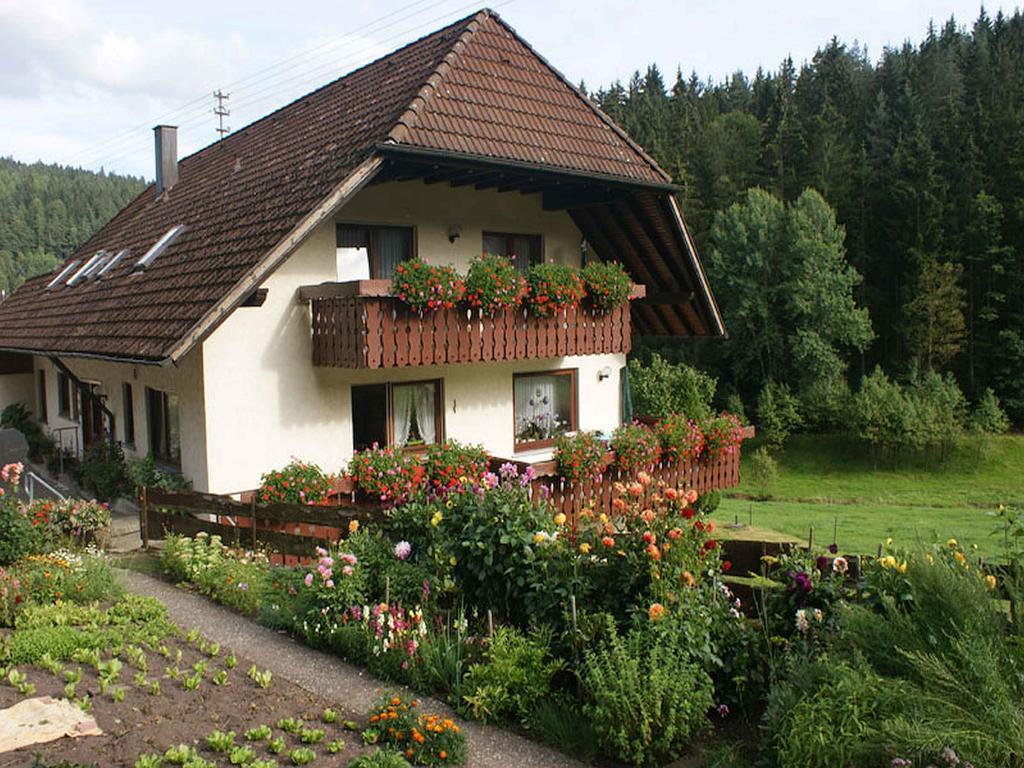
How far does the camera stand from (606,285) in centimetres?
1422

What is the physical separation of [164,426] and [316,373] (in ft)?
9.84

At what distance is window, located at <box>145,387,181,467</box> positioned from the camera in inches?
522

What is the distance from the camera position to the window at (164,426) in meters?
13.3

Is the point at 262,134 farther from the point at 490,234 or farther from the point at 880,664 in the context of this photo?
the point at 880,664

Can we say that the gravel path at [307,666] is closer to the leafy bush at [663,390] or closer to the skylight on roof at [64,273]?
the skylight on roof at [64,273]

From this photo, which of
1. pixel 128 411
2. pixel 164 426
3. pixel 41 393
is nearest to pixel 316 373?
pixel 164 426

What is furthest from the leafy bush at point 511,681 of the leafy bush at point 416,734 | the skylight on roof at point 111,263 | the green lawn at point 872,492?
the green lawn at point 872,492

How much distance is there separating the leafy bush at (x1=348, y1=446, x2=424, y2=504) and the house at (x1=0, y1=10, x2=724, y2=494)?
0.68 m

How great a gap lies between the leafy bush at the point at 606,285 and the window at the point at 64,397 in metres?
12.1

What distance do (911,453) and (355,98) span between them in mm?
34226

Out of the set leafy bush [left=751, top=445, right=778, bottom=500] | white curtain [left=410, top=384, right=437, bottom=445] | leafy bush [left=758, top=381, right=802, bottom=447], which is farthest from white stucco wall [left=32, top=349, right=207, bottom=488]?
leafy bush [left=758, top=381, right=802, bottom=447]

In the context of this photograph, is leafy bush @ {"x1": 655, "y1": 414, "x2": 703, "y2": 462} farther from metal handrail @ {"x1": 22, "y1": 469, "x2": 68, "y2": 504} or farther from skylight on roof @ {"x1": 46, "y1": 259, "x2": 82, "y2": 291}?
skylight on roof @ {"x1": 46, "y1": 259, "x2": 82, "y2": 291}

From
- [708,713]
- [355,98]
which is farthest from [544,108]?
[708,713]

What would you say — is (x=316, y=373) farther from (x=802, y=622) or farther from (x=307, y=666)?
(x=802, y=622)
